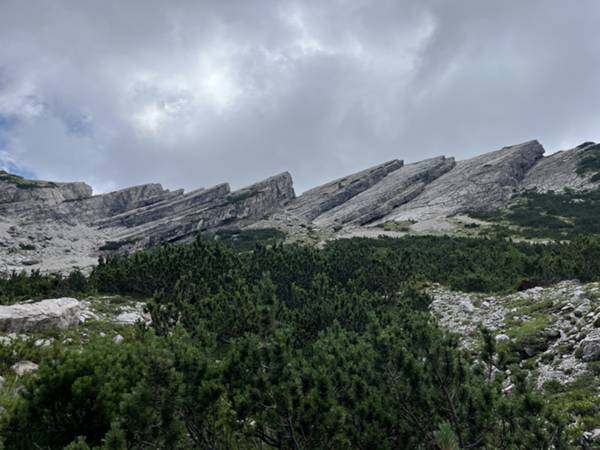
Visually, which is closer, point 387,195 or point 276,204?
point 387,195

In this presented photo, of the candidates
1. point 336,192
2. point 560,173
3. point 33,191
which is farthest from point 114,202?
point 560,173

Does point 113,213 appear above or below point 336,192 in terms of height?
above

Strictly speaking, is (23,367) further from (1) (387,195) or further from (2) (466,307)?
(1) (387,195)

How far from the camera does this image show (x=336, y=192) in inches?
4363

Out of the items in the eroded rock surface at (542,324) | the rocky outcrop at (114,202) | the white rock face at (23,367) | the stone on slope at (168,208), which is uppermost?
the rocky outcrop at (114,202)

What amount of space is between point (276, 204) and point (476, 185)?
2100 inches

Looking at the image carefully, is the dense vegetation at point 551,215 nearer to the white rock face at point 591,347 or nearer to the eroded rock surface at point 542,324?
the eroded rock surface at point 542,324

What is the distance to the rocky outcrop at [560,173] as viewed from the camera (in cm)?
7468

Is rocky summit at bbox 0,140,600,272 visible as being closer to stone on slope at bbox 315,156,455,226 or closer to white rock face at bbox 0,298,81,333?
stone on slope at bbox 315,156,455,226

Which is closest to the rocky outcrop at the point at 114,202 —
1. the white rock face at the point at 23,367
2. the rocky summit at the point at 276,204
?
the rocky summit at the point at 276,204

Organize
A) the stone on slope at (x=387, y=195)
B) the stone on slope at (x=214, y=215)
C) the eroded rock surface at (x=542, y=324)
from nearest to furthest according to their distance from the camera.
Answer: the eroded rock surface at (x=542, y=324)
the stone on slope at (x=387, y=195)
the stone on slope at (x=214, y=215)

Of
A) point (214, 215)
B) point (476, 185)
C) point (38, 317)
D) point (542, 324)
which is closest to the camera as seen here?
point (542, 324)

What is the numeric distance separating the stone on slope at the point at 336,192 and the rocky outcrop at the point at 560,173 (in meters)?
39.3

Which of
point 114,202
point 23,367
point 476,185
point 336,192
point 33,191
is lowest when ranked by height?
point 23,367
